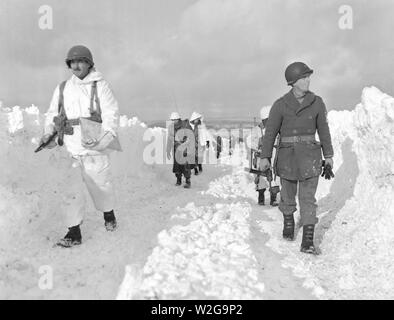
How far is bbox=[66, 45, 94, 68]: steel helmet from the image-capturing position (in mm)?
4888

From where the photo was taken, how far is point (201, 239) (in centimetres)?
468

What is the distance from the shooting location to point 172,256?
3.98 meters

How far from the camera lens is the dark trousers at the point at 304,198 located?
4941 millimetres

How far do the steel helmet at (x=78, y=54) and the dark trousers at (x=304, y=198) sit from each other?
9.91 feet

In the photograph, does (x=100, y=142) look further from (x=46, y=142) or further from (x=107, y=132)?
(x=46, y=142)

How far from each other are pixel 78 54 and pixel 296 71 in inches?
108

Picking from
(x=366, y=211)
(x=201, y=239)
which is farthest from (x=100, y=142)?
(x=366, y=211)

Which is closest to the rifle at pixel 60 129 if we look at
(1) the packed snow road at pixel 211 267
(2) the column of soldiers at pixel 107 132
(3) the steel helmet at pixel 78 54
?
(2) the column of soldiers at pixel 107 132

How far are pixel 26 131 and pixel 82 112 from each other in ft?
7.98

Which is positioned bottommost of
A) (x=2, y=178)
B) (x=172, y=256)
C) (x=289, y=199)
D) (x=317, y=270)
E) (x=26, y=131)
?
(x=317, y=270)
